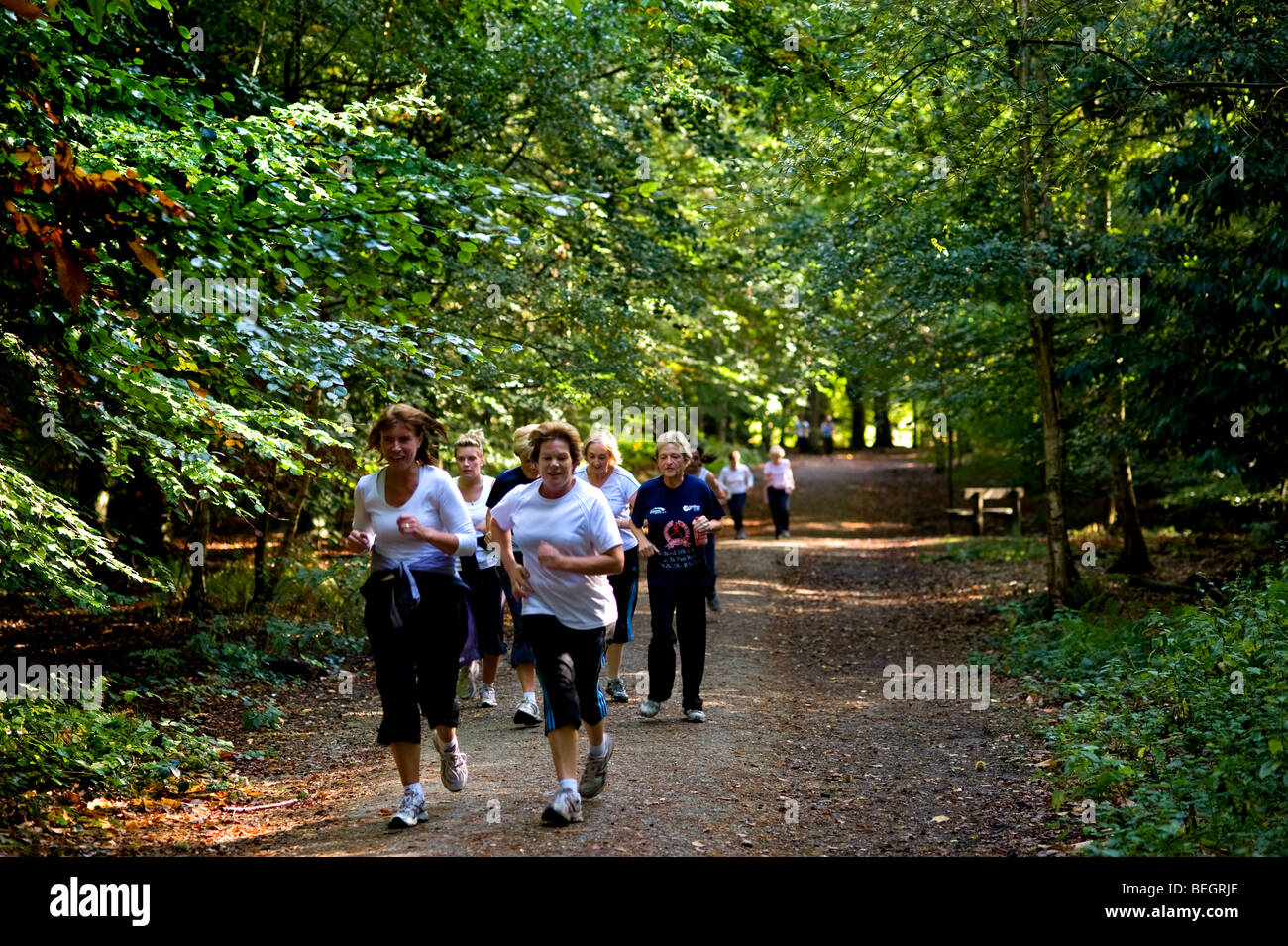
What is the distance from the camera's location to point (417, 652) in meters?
5.67

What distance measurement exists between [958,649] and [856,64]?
254 inches

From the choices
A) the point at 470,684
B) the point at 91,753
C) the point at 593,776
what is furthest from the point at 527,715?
the point at 91,753

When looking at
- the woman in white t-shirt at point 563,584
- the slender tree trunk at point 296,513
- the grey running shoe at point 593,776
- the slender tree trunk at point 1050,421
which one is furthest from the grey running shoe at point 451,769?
the slender tree trunk at point 1050,421

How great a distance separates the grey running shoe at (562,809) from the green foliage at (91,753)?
2.72 metres

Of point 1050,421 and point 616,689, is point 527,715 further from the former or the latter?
point 1050,421

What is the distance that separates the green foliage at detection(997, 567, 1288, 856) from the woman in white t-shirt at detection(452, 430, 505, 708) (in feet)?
14.2

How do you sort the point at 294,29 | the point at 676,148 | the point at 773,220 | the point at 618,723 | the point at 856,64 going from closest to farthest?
1. the point at 618,723
2. the point at 856,64
3. the point at 294,29
4. the point at 773,220
5. the point at 676,148

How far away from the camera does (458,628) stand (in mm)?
5785

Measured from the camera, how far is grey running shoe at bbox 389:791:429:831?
18.8ft

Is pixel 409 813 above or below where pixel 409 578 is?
below

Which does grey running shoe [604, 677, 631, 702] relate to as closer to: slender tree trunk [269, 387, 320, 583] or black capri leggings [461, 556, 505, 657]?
black capri leggings [461, 556, 505, 657]

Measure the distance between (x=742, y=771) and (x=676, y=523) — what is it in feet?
6.07
